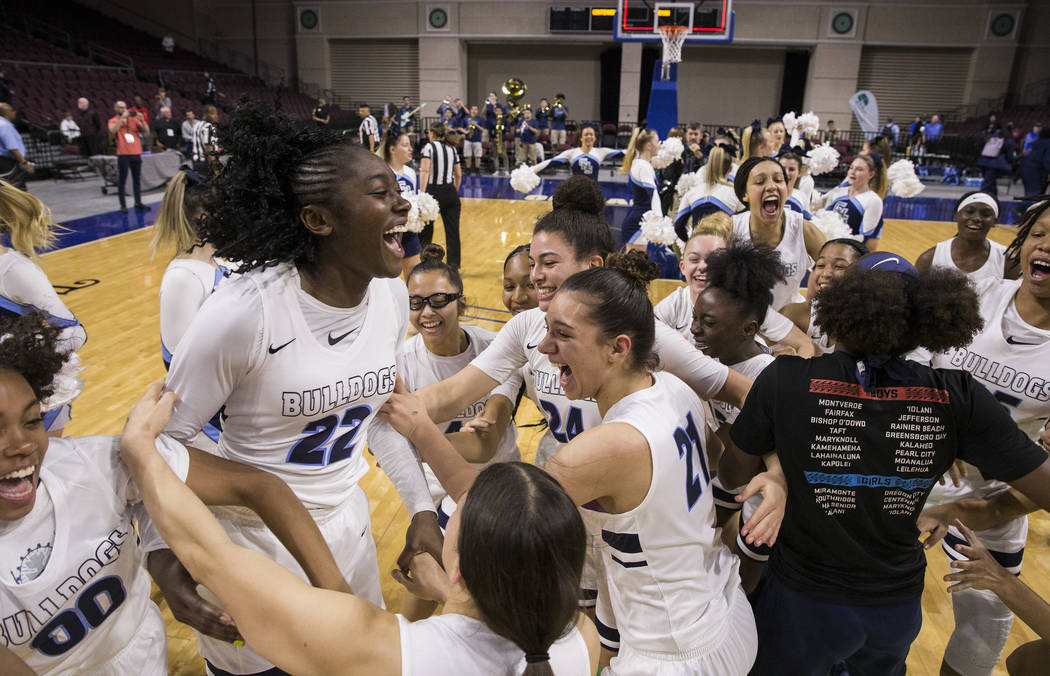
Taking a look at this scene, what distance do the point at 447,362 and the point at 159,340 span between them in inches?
185

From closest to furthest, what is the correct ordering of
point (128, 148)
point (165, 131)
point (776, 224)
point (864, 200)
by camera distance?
1. point (776, 224)
2. point (864, 200)
3. point (128, 148)
4. point (165, 131)

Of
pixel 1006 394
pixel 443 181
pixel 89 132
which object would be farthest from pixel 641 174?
pixel 89 132

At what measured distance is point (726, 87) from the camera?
85.2 feet

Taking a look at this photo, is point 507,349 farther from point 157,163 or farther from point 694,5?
point 157,163

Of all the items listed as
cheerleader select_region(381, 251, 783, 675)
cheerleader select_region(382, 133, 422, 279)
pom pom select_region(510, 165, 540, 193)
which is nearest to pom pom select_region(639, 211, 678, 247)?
pom pom select_region(510, 165, 540, 193)

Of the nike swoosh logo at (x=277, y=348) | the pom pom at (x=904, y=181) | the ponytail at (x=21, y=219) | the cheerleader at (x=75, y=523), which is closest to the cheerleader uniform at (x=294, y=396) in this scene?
the nike swoosh logo at (x=277, y=348)

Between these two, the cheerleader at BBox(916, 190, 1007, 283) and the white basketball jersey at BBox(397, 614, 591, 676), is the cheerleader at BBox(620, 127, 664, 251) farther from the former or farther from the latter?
the white basketball jersey at BBox(397, 614, 591, 676)

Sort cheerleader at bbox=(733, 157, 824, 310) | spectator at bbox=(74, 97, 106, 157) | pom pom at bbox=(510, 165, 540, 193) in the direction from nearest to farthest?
cheerleader at bbox=(733, 157, 824, 310)
pom pom at bbox=(510, 165, 540, 193)
spectator at bbox=(74, 97, 106, 157)

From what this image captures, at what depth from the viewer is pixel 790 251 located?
4.45 meters

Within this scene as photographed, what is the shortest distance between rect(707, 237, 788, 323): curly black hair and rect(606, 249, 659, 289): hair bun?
42 cm

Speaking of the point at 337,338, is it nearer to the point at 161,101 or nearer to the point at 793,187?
the point at 793,187

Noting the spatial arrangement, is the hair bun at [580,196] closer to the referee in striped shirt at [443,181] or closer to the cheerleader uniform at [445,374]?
the cheerleader uniform at [445,374]

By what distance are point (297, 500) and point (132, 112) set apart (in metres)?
12.9

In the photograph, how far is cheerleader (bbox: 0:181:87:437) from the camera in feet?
9.84
